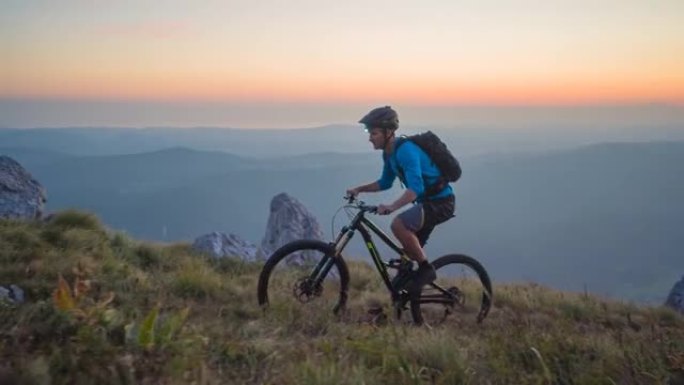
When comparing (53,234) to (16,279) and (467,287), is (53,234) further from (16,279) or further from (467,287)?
(467,287)

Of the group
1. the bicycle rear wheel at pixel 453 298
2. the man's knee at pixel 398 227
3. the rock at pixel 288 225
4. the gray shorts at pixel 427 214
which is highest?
the gray shorts at pixel 427 214

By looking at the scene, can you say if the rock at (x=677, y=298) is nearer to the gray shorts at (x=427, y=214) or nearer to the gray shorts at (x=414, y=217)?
the gray shorts at (x=427, y=214)

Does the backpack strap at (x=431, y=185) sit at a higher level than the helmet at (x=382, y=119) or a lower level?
lower

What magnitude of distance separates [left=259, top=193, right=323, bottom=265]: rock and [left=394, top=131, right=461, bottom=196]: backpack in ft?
33.8

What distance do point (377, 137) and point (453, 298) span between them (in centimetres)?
231

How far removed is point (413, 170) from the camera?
6.89 m

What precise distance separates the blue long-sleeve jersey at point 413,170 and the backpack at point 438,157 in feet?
0.16

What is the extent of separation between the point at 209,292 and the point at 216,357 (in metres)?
3.93

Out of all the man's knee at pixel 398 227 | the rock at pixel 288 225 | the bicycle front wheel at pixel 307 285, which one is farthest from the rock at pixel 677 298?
the rock at pixel 288 225

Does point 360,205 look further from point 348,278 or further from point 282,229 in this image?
point 282,229

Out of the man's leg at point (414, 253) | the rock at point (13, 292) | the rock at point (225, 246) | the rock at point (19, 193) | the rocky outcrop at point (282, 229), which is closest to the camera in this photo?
the rock at point (13, 292)

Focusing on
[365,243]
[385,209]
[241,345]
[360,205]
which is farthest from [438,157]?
[241,345]

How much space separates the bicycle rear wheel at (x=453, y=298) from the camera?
25.5 feet

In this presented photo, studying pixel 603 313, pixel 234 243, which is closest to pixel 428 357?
pixel 603 313
